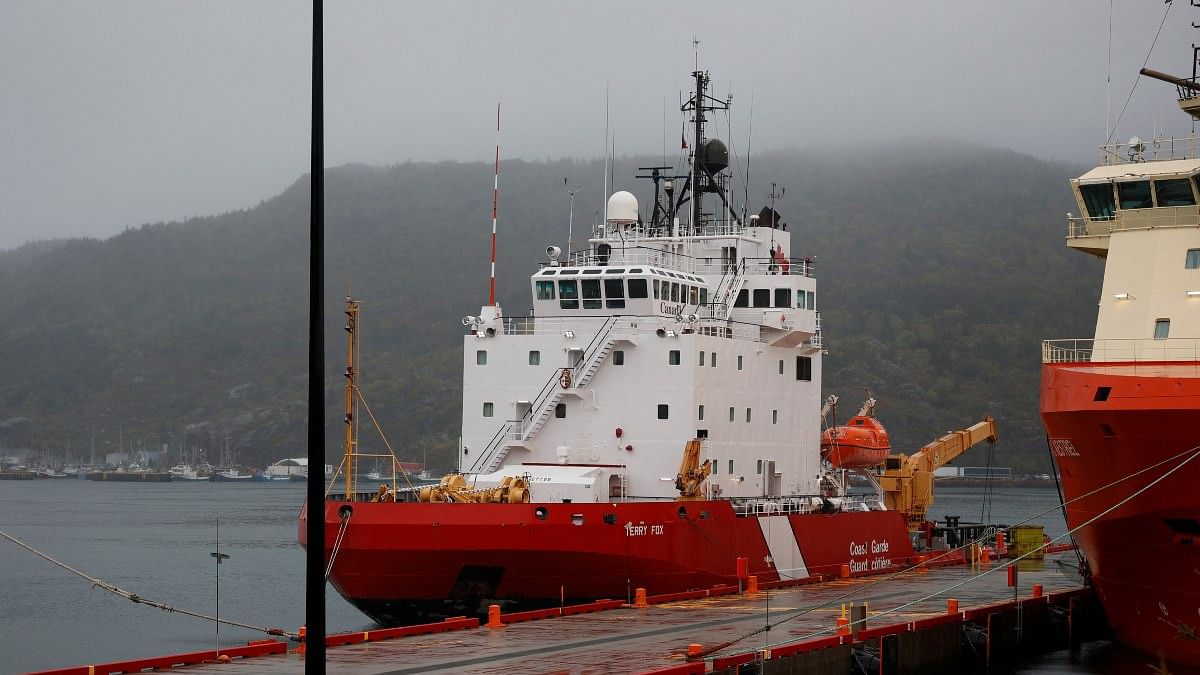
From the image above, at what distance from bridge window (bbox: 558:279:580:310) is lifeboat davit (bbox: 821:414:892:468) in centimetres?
1019

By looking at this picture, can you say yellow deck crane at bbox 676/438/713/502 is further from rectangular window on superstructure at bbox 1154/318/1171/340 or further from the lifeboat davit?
the lifeboat davit

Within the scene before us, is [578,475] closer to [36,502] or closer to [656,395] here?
[656,395]

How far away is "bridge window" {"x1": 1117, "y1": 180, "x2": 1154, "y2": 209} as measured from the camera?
84.0ft

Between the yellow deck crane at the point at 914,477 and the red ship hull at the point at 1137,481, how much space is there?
2005cm

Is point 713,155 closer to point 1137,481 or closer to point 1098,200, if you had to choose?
point 1098,200

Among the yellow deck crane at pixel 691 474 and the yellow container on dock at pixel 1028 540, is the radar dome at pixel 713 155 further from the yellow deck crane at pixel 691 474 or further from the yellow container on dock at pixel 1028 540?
the yellow container on dock at pixel 1028 540

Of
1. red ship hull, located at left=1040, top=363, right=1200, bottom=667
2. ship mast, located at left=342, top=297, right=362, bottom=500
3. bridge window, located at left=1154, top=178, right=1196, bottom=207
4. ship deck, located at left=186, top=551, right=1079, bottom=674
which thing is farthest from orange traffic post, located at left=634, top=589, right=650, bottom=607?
bridge window, located at left=1154, top=178, right=1196, bottom=207

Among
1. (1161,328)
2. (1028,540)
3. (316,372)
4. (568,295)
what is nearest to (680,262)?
(568,295)

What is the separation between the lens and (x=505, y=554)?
27.1 metres

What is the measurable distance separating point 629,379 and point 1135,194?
34.1 feet

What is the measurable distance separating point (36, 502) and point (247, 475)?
68628mm

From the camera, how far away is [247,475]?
19312cm

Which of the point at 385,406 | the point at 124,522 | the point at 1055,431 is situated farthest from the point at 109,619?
the point at 385,406

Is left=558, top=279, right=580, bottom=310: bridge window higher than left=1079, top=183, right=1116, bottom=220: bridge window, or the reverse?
left=1079, top=183, right=1116, bottom=220: bridge window
